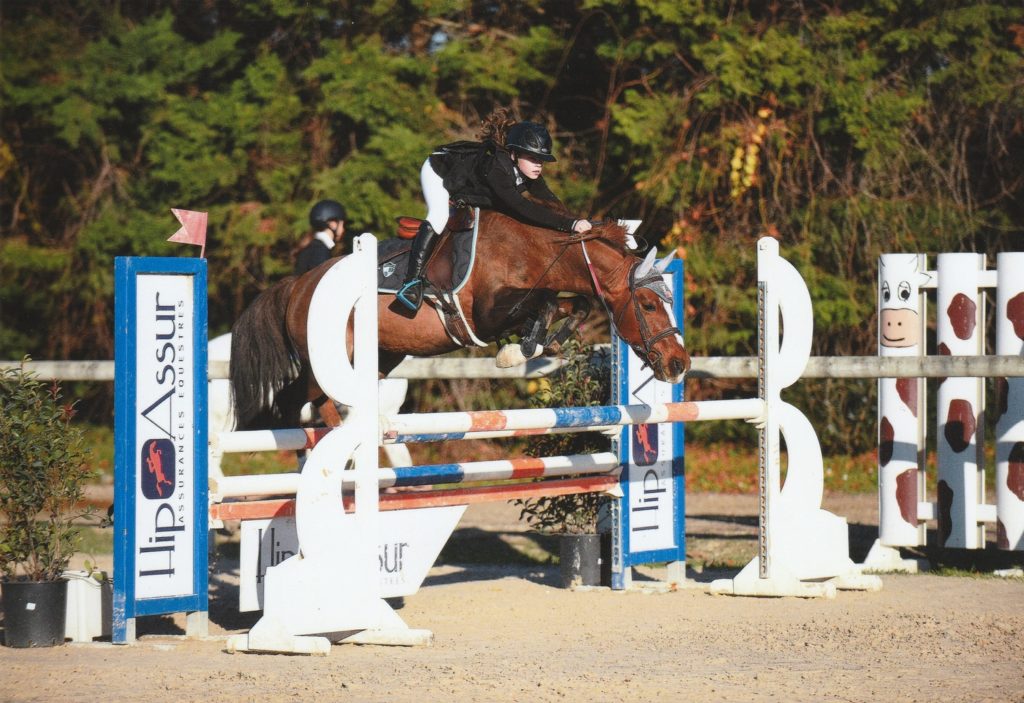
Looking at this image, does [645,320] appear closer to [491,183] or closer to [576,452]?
[491,183]

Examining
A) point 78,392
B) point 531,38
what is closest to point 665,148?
point 531,38

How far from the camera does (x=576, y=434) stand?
6.21 metres

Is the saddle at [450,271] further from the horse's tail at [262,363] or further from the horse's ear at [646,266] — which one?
the horse's ear at [646,266]

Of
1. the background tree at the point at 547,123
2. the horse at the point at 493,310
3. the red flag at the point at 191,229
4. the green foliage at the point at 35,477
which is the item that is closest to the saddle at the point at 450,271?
the horse at the point at 493,310

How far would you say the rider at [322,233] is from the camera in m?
6.66

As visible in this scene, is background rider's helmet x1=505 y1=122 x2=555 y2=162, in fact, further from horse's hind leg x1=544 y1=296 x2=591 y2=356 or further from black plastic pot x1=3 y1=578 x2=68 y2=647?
black plastic pot x1=3 y1=578 x2=68 y2=647

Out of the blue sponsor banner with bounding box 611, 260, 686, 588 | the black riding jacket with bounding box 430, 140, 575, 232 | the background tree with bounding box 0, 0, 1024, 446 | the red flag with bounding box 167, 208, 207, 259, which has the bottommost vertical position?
the blue sponsor banner with bounding box 611, 260, 686, 588

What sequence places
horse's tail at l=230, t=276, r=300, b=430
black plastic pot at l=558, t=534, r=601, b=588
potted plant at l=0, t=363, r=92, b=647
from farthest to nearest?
1. black plastic pot at l=558, t=534, r=601, b=588
2. horse's tail at l=230, t=276, r=300, b=430
3. potted plant at l=0, t=363, r=92, b=647

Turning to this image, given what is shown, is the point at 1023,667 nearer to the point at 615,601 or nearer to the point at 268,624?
the point at 615,601

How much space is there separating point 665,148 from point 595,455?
6.10m

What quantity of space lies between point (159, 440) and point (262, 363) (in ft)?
4.29

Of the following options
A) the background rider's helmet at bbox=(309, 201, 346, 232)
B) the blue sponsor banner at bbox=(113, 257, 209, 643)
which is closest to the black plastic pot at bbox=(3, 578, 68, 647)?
the blue sponsor banner at bbox=(113, 257, 209, 643)

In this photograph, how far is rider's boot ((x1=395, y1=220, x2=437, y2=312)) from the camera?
5473 mm

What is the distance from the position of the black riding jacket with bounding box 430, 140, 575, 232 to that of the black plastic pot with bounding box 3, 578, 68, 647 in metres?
2.44
